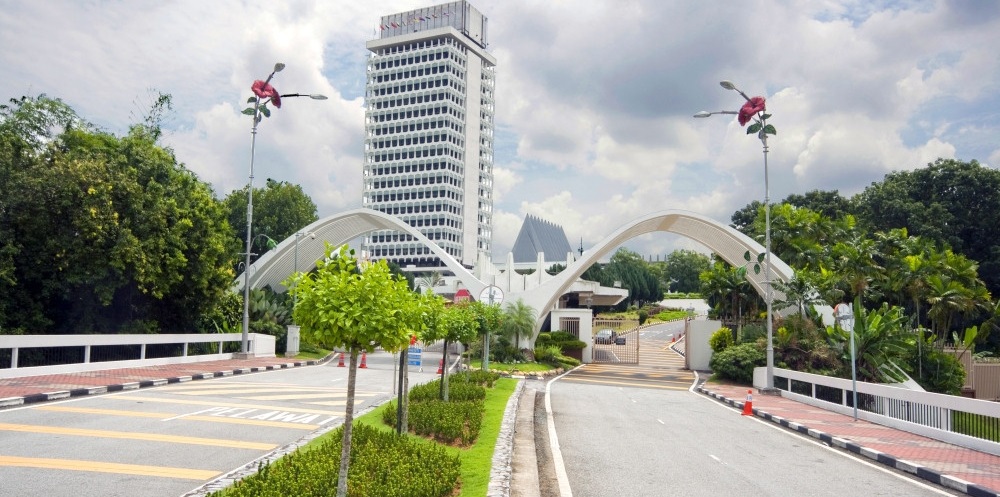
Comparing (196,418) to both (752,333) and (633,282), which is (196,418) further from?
(633,282)

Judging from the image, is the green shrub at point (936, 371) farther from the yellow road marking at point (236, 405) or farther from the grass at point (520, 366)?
the yellow road marking at point (236, 405)

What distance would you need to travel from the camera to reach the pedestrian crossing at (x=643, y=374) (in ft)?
97.4

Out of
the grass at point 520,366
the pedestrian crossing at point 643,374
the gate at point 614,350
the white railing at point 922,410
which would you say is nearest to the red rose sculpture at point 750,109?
the white railing at point 922,410

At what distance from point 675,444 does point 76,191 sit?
65.5 ft

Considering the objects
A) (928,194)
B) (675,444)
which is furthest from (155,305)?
(928,194)

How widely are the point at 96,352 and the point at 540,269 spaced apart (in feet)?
92.8

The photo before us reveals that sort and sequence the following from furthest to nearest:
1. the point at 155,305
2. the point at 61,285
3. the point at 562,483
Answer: the point at 155,305 → the point at 61,285 → the point at 562,483

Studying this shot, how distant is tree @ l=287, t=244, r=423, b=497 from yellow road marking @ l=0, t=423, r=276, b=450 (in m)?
5.28

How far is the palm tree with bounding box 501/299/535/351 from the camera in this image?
37844 mm

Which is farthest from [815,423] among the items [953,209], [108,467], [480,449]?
[953,209]

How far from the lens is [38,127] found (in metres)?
25.3

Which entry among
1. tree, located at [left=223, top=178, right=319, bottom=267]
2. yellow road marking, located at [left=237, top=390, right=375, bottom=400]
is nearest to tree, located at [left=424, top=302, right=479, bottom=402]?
yellow road marking, located at [left=237, top=390, right=375, bottom=400]

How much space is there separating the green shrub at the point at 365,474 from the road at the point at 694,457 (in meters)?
1.82

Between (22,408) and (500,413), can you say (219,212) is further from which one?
(500,413)
